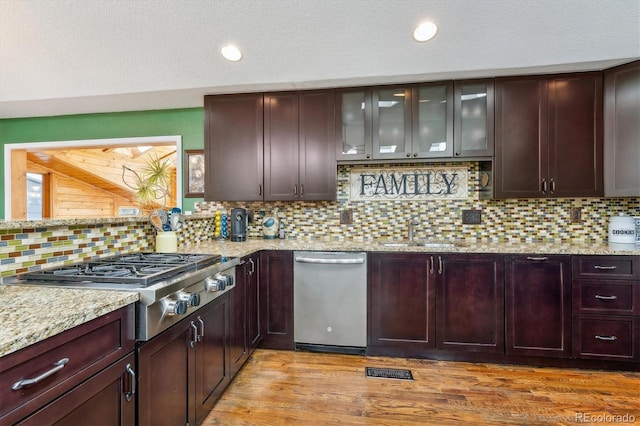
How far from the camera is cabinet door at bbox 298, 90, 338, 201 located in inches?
114

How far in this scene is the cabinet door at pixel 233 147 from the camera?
300 centimetres

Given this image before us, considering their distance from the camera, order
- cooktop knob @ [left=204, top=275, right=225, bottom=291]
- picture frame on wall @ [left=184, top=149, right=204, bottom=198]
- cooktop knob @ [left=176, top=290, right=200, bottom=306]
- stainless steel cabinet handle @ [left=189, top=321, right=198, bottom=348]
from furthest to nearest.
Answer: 1. picture frame on wall @ [left=184, top=149, right=204, bottom=198]
2. cooktop knob @ [left=204, top=275, right=225, bottom=291]
3. stainless steel cabinet handle @ [left=189, top=321, right=198, bottom=348]
4. cooktop knob @ [left=176, top=290, right=200, bottom=306]

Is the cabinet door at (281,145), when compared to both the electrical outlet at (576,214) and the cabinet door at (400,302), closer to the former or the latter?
the cabinet door at (400,302)

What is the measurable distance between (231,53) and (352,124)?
1149mm

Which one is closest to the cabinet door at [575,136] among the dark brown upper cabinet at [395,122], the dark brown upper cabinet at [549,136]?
the dark brown upper cabinet at [549,136]

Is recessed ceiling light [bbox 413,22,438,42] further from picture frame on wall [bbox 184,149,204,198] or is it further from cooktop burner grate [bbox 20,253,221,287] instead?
picture frame on wall [bbox 184,149,204,198]

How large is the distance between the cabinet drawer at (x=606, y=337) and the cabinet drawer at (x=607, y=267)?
12.1 inches

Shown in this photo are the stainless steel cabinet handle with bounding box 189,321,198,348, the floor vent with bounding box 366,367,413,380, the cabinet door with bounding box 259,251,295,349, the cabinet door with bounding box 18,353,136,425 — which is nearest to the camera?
the cabinet door with bounding box 18,353,136,425

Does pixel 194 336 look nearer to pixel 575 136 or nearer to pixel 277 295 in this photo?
pixel 277 295

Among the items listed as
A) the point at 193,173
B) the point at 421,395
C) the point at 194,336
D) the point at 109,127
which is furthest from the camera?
the point at 109,127

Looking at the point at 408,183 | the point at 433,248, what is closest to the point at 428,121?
the point at 408,183

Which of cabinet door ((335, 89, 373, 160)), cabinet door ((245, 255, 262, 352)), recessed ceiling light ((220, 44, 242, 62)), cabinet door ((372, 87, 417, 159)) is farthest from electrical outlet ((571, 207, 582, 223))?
recessed ceiling light ((220, 44, 242, 62))

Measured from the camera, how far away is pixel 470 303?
97.8 inches

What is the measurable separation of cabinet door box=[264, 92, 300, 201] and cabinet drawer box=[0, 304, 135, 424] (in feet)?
6.26
